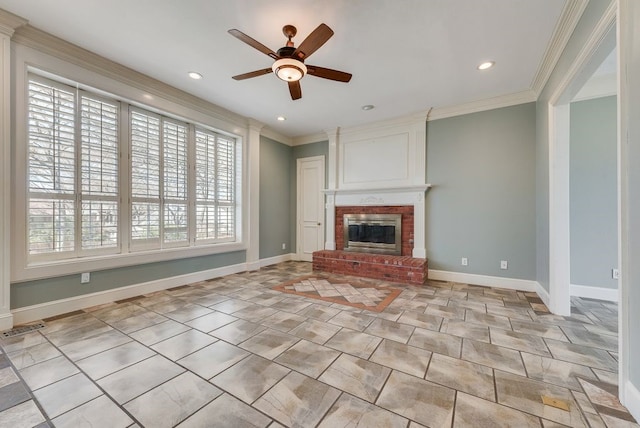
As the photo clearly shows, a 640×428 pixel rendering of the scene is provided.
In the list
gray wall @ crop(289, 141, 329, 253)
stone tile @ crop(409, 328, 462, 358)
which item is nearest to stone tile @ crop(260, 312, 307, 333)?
stone tile @ crop(409, 328, 462, 358)

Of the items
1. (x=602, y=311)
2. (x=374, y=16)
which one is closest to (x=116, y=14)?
(x=374, y=16)

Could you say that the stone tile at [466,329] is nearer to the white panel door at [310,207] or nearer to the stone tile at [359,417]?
the stone tile at [359,417]

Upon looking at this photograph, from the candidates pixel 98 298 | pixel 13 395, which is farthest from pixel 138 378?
pixel 98 298

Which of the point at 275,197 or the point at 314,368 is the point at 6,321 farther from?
the point at 275,197

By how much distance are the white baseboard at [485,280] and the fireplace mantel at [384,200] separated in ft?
1.33

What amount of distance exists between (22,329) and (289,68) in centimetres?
354

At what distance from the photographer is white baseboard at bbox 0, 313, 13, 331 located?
2.40 m

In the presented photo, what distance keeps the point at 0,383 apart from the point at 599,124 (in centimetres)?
648

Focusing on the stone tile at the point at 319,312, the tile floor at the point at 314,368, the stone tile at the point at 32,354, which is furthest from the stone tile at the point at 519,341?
the stone tile at the point at 32,354

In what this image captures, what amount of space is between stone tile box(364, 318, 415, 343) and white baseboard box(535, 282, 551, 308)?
188cm

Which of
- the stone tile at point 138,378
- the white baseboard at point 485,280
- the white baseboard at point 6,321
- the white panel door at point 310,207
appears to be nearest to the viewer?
the stone tile at point 138,378

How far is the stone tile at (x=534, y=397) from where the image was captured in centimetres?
142

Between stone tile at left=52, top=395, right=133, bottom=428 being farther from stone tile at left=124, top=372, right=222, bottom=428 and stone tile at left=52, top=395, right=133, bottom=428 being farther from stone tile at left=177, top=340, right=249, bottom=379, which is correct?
stone tile at left=177, top=340, right=249, bottom=379

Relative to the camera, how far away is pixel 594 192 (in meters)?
3.40
